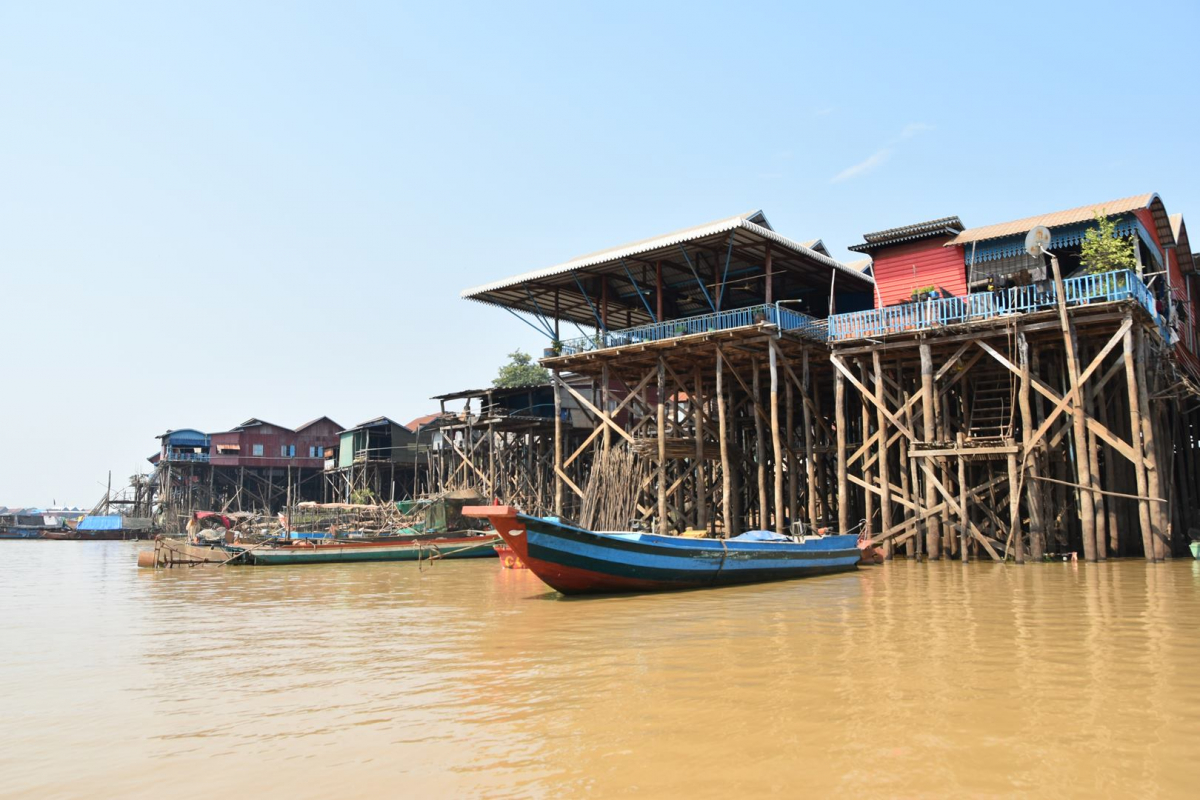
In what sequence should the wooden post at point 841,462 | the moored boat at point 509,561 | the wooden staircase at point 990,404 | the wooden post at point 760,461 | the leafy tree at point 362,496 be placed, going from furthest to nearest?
1. the leafy tree at point 362,496
2. the wooden post at point 760,461
3. the moored boat at point 509,561
4. the wooden post at point 841,462
5. the wooden staircase at point 990,404

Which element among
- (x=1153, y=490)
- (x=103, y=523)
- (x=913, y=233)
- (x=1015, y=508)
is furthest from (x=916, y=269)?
(x=103, y=523)

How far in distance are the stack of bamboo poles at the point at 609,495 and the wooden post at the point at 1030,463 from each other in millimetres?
8973

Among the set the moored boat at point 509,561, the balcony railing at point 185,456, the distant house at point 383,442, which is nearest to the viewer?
the moored boat at point 509,561

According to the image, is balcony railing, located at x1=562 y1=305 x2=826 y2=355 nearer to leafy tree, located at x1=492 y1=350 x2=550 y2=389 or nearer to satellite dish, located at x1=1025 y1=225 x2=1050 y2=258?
satellite dish, located at x1=1025 y1=225 x2=1050 y2=258

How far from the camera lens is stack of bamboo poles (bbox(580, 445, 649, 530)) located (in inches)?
816

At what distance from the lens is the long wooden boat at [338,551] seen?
2634 centimetres

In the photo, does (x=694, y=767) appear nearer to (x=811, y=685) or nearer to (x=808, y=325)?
(x=811, y=685)

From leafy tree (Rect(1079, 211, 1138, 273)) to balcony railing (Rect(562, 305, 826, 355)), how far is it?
6.39 m

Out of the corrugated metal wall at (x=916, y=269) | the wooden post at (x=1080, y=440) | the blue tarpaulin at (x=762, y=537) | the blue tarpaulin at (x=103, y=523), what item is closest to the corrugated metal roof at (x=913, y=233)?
the corrugated metal wall at (x=916, y=269)

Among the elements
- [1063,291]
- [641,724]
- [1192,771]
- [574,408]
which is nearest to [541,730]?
[641,724]

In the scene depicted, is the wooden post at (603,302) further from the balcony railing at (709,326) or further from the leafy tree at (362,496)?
the leafy tree at (362,496)

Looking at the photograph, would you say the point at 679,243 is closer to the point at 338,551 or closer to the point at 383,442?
the point at 338,551

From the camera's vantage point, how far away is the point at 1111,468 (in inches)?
703

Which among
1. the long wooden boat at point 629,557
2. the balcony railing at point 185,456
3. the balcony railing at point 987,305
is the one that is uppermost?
the balcony railing at point 987,305
